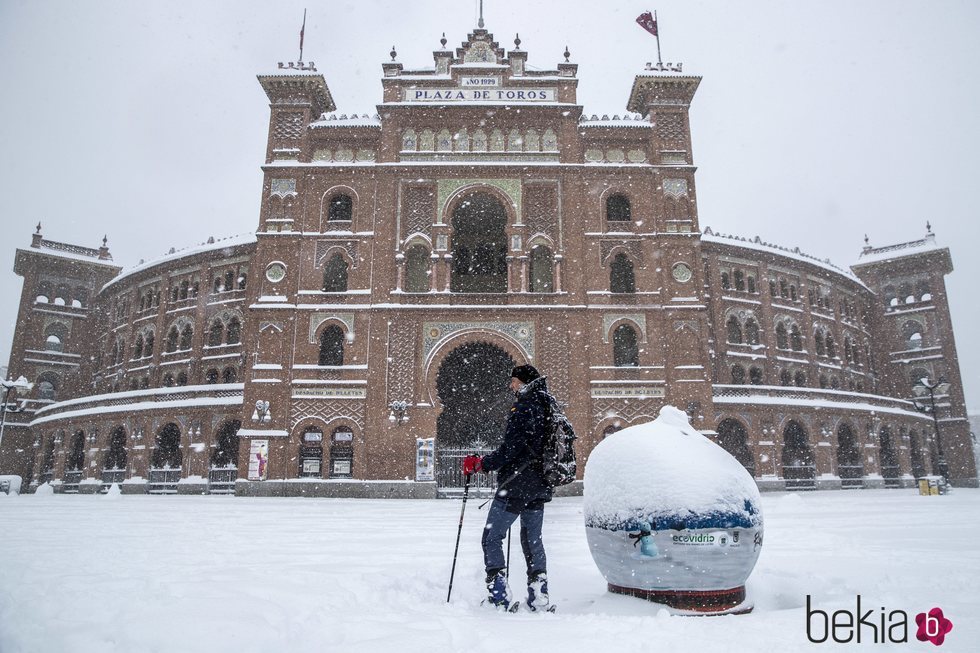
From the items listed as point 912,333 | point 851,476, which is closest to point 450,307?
point 851,476

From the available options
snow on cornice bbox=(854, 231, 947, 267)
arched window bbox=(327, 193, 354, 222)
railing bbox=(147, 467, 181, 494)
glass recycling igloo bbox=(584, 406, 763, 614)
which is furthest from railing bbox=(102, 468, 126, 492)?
snow on cornice bbox=(854, 231, 947, 267)

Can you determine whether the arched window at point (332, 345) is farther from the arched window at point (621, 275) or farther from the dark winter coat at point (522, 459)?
the dark winter coat at point (522, 459)

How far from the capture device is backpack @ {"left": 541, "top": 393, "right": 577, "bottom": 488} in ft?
15.4

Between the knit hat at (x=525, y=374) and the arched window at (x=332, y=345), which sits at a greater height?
the arched window at (x=332, y=345)

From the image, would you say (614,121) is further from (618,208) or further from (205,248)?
(205,248)

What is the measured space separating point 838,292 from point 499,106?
27090mm

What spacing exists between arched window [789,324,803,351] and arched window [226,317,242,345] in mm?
31608

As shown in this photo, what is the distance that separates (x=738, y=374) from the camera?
32.6 metres

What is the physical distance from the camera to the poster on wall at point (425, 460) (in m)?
21.7

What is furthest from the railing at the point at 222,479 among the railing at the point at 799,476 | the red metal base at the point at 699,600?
the railing at the point at 799,476

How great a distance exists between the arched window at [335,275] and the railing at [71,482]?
56.7ft

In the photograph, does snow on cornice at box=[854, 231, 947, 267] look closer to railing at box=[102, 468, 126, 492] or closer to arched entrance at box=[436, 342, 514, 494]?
arched entrance at box=[436, 342, 514, 494]

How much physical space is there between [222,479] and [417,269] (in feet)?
42.6

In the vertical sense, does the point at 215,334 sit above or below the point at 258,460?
above
